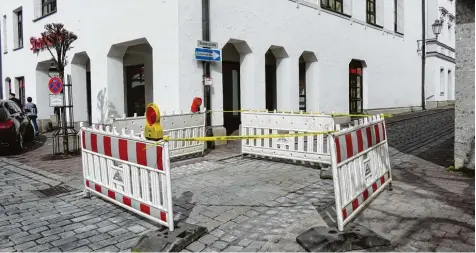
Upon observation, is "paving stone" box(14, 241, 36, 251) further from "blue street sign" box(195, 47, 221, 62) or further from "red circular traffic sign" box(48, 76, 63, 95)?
"blue street sign" box(195, 47, 221, 62)

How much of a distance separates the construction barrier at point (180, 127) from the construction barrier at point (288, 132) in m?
1.20

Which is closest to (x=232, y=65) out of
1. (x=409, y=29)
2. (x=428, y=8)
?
(x=409, y=29)

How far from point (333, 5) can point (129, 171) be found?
14134 mm

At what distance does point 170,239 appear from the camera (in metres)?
3.74

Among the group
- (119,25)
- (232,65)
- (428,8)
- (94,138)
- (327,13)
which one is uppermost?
(428,8)

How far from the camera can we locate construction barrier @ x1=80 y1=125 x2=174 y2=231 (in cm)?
398

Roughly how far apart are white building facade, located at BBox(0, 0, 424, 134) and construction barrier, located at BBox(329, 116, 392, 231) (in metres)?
5.98

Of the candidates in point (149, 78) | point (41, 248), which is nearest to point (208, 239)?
point (41, 248)

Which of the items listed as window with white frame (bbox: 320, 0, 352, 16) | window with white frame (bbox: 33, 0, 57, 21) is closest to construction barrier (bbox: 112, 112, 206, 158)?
window with white frame (bbox: 320, 0, 352, 16)

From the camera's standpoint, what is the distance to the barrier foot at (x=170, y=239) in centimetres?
362

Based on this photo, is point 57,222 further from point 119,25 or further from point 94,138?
point 119,25

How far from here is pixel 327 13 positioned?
612 inches

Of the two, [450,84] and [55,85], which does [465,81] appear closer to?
[55,85]

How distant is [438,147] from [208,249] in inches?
301
